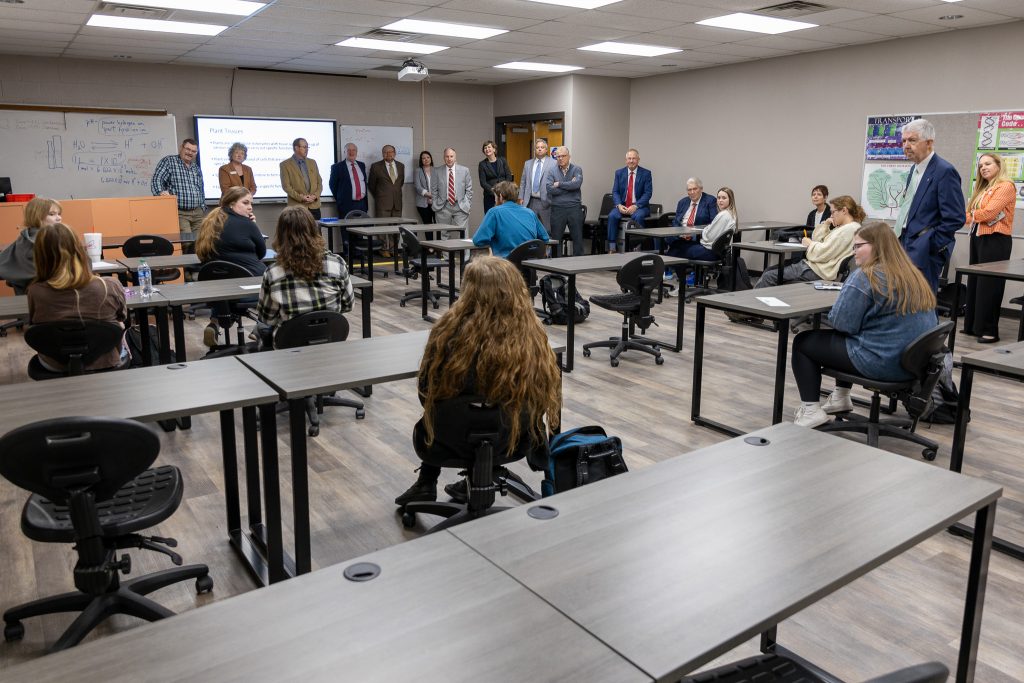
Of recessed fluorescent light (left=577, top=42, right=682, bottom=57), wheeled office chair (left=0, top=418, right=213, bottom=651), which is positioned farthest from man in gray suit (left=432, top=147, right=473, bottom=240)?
wheeled office chair (left=0, top=418, right=213, bottom=651)

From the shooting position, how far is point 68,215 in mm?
7305

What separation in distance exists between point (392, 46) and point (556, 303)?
3626 millimetres

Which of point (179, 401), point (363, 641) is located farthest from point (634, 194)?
point (363, 641)

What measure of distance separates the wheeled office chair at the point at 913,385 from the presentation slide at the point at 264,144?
335 inches

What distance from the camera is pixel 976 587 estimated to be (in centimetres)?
181

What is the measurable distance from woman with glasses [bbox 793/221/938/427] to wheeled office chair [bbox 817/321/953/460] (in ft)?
0.14

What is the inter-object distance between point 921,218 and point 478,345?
376cm

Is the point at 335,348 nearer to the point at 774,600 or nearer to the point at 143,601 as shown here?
the point at 143,601

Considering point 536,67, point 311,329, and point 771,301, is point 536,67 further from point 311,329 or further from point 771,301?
point 311,329

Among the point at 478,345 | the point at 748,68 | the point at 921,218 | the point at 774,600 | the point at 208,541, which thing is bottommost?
the point at 208,541

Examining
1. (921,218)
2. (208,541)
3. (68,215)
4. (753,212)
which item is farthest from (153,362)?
(753,212)

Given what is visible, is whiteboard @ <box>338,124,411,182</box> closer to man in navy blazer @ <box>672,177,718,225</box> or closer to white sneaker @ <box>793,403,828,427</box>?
man in navy blazer @ <box>672,177,718,225</box>

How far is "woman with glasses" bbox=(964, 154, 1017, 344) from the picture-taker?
6145 mm

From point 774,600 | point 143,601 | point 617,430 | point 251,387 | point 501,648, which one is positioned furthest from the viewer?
point 617,430
